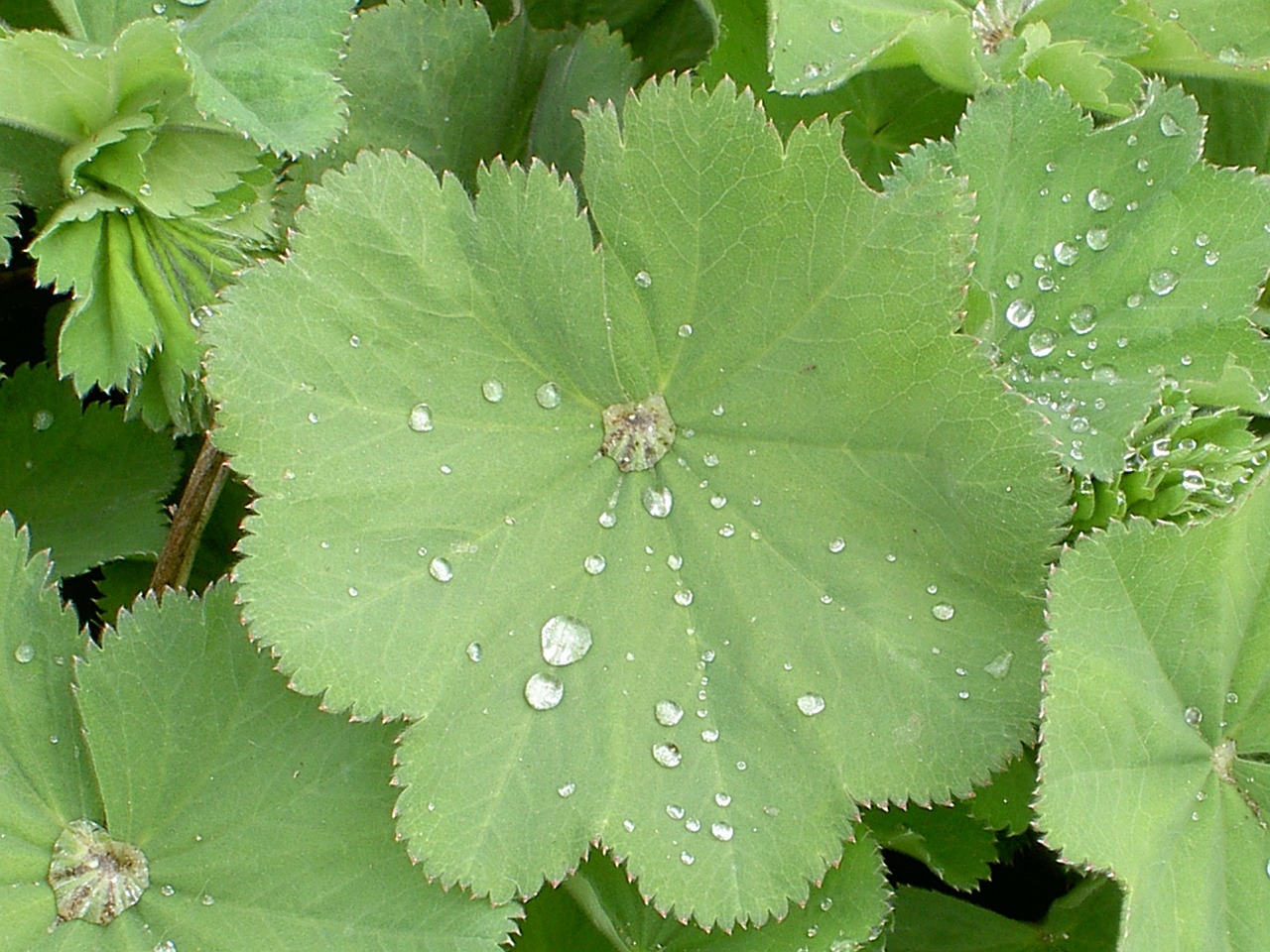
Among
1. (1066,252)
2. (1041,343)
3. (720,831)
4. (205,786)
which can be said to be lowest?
(205,786)

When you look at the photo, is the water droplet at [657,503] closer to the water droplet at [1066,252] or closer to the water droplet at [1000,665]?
the water droplet at [1000,665]

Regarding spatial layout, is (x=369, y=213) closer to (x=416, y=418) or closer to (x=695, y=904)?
(x=416, y=418)

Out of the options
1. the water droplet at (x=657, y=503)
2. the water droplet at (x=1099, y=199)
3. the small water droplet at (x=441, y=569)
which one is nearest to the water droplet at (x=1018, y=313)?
the water droplet at (x=1099, y=199)

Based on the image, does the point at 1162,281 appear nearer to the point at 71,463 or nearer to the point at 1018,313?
the point at 1018,313

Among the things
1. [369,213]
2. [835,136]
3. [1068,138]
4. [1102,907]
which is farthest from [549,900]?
[1068,138]

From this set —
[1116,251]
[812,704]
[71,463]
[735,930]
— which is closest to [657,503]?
[812,704]
